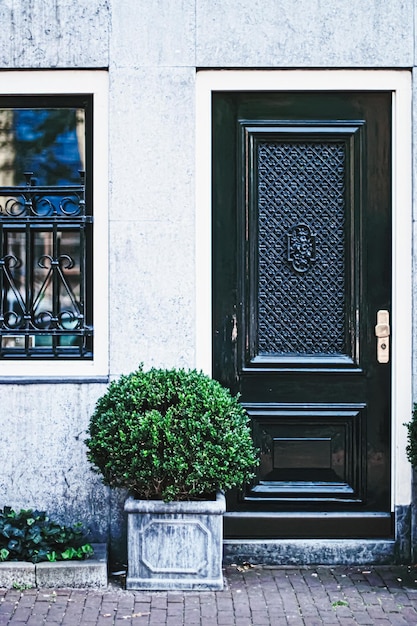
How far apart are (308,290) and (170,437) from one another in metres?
1.54

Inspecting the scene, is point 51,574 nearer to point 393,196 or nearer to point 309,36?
point 393,196

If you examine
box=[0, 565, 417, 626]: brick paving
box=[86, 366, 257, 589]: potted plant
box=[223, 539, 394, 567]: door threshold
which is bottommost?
box=[0, 565, 417, 626]: brick paving

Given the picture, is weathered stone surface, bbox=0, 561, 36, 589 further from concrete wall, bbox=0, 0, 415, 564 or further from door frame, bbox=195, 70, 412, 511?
door frame, bbox=195, 70, 412, 511

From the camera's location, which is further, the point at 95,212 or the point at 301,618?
the point at 95,212

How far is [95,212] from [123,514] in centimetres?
201

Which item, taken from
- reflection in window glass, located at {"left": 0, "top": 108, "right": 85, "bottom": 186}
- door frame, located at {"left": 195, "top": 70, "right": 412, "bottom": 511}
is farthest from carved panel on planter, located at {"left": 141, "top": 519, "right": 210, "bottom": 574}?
reflection in window glass, located at {"left": 0, "top": 108, "right": 85, "bottom": 186}

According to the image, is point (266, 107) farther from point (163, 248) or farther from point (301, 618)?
point (301, 618)

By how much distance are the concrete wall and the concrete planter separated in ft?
2.03

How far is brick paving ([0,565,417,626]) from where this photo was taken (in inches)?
217

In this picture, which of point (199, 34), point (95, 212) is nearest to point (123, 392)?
point (95, 212)

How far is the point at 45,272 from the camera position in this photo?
6680 mm

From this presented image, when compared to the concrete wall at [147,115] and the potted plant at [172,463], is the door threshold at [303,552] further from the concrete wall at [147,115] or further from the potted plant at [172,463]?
the concrete wall at [147,115]

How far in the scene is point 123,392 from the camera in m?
5.96

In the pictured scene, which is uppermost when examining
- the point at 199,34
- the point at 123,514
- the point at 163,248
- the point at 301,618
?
the point at 199,34
